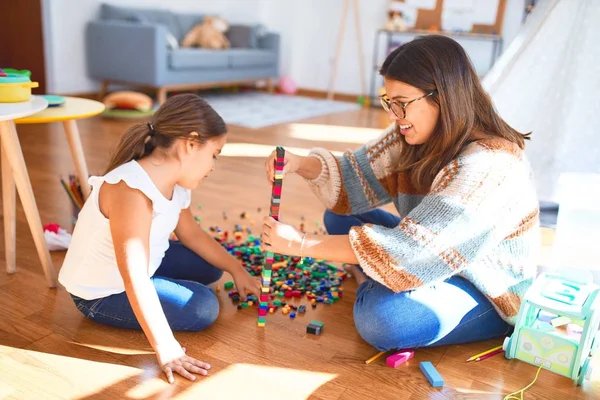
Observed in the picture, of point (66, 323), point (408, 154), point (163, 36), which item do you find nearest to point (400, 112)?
point (408, 154)

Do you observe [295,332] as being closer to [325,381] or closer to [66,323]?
[325,381]

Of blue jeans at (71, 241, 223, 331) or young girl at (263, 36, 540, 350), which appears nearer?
young girl at (263, 36, 540, 350)

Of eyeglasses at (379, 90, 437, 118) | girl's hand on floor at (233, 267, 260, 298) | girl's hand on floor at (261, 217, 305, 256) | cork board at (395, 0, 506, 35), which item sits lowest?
girl's hand on floor at (233, 267, 260, 298)

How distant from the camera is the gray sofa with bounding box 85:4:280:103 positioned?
4.78m

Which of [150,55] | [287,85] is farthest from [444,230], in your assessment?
[287,85]

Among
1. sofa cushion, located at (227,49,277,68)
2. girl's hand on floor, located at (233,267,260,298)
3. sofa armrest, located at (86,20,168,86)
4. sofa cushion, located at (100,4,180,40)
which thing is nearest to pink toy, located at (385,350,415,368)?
girl's hand on floor, located at (233,267,260,298)

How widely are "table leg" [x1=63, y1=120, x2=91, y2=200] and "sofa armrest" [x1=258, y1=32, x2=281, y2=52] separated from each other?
4.35m

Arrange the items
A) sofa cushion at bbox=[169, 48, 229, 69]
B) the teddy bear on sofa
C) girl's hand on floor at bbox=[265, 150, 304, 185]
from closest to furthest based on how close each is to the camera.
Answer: girl's hand on floor at bbox=[265, 150, 304, 185]
sofa cushion at bbox=[169, 48, 229, 69]
the teddy bear on sofa

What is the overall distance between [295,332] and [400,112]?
2.04ft

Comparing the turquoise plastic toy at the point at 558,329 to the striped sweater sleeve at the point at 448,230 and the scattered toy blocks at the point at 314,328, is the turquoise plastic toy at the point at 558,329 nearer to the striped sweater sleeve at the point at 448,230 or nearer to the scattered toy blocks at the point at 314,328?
the striped sweater sleeve at the point at 448,230

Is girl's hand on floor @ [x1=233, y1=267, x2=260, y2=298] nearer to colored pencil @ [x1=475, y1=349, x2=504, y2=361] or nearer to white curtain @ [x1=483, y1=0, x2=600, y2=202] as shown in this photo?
colored pencil @ [x1=475, y1=349, x2=504, y2=361]

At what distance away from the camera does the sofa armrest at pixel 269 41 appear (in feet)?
20.0

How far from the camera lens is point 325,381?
1.35m

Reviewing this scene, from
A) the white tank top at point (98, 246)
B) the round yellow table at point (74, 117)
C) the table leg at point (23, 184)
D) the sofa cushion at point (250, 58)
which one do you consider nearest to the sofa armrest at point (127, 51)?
the sofa cushion at point (250, 58)
